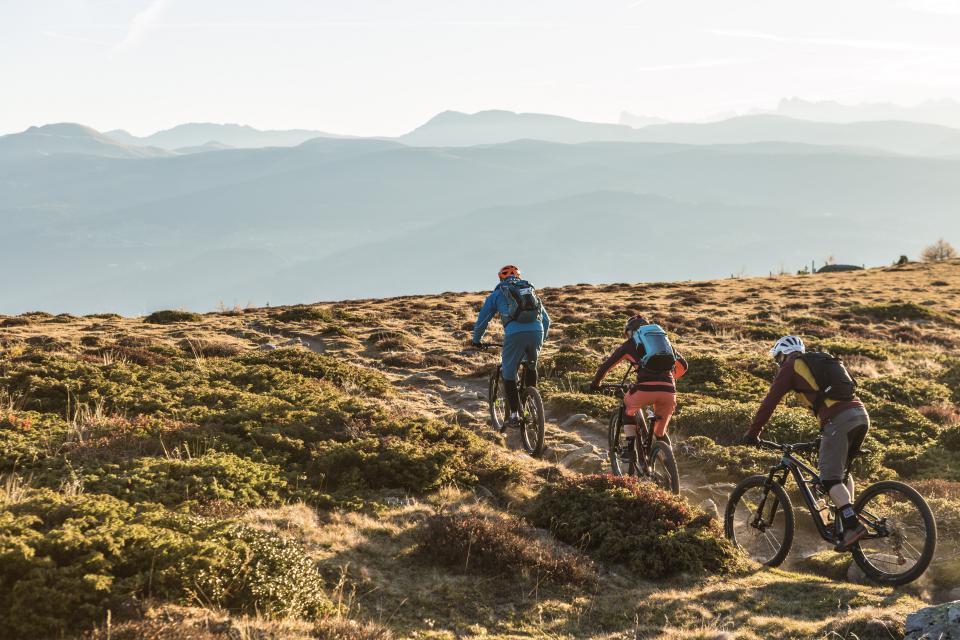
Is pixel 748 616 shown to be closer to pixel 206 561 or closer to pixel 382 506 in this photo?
pixel 382 506

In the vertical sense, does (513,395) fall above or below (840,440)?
below

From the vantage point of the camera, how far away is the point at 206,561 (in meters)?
5.71

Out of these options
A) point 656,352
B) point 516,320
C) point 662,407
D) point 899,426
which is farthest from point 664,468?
point 899,426

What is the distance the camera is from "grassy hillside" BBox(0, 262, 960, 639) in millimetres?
5602

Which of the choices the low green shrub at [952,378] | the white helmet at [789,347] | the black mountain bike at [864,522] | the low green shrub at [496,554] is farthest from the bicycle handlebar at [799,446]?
the low green shrub at [952,378]

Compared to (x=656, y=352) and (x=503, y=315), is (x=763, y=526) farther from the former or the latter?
(x=503, y=315)

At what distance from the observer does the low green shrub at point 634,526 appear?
7.72 metres

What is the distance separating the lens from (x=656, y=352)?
9.35 metres

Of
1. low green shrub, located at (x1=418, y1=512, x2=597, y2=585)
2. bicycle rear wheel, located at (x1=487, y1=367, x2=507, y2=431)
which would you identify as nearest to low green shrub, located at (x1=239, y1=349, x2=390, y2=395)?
bicycle rear wheel, located at (x1=487, y1=367, x2=507, y2=431)

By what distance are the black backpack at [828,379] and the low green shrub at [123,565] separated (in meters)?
5.46

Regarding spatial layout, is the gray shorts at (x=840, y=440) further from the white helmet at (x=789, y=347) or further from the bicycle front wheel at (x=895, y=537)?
the white helmet at (x=789, y=347)

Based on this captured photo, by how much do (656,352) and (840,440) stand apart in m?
2.60

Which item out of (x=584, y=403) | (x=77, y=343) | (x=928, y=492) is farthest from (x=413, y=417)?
(x=77, y=343)

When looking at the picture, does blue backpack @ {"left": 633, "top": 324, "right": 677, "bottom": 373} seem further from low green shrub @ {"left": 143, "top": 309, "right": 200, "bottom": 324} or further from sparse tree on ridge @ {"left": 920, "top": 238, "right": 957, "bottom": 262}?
sparse tree on ridge @ {"left": 920, "top": 238, "right": 957, "bottom": 262}
